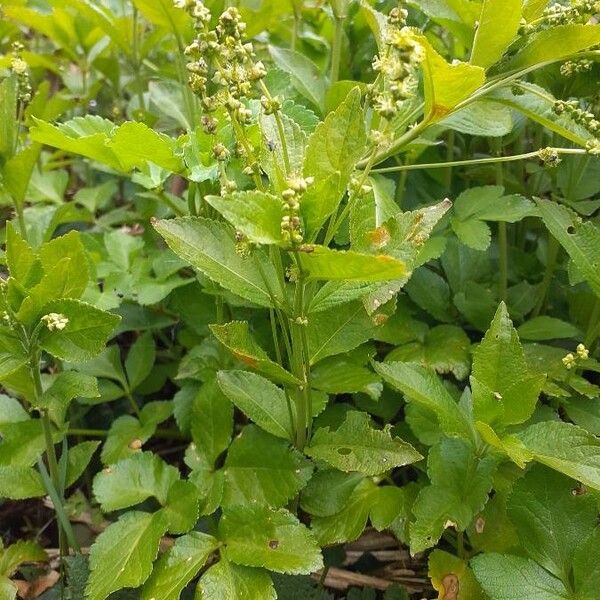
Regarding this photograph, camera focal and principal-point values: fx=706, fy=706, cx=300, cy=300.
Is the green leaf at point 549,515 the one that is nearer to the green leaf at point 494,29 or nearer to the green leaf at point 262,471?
the green leaf at point 262,471

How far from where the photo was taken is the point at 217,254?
0.92m

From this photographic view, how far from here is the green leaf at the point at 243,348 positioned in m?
0.89

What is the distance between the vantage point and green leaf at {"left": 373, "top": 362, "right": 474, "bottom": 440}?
94cm

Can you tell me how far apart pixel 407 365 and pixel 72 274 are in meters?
0.49

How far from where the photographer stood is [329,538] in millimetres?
1051

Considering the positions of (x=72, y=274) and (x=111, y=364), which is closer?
(x=72, y=274)

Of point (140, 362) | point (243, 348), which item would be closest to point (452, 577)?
point (243, 348)

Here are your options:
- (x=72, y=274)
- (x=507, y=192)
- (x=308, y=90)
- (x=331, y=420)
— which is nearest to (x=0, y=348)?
(x=72, y=274)

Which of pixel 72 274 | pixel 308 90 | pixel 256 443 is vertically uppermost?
pixel 308 90

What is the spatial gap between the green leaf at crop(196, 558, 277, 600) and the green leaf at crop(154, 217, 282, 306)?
1.24ft

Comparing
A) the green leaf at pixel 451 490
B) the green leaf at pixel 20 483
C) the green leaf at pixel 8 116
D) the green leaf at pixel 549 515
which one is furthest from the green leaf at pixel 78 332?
the green leaf at pixel 549 515

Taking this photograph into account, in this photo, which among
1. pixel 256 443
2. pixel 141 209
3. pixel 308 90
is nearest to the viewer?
pixel 256 443

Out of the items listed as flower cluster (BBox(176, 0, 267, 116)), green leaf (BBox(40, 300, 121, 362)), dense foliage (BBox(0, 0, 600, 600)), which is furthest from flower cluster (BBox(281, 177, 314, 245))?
green leaf (BBox(40, 300, 121, 362))

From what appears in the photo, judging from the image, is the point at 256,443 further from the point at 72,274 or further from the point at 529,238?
the point at 529,238
